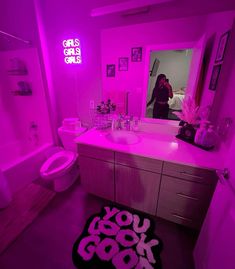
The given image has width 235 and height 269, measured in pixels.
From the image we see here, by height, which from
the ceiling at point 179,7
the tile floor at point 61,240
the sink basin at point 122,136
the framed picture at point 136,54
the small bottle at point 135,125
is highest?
Answer: the ceiling at point 179,7

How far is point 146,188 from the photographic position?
1.24m

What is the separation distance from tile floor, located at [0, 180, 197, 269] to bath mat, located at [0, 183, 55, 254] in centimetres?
7

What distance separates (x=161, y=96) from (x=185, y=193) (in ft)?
3.18

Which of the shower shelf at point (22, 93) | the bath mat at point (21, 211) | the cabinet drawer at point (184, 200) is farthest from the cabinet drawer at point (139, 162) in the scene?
the shower shelf at point (22, 93)

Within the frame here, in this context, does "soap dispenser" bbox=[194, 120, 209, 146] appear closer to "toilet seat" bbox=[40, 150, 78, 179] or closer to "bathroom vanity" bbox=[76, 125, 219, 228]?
"bathroom vanity" bbox=[76, 125, 219, 228]

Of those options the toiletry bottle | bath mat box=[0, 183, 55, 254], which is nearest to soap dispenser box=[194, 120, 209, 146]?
the toiletry bottle

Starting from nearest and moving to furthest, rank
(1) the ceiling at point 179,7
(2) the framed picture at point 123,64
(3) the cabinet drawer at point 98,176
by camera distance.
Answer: (1) the ceiling at point 179,7
(3) the cabinet drawer at point 98,176
(2) the framed picture at point 123,64

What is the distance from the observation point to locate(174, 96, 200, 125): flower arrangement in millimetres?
1271

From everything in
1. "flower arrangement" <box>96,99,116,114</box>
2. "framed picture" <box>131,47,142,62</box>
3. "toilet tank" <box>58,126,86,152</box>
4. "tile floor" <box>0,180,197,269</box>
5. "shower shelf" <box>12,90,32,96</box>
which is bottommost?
"tile floor" <box>0,180,197,269</box>

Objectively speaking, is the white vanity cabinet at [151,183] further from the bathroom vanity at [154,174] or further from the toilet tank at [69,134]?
the toilet tank at [69,134]

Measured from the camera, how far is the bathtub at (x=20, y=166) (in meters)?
1.63

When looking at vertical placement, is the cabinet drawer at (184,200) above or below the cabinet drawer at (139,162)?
below

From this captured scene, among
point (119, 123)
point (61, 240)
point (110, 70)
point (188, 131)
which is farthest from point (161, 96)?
point (61, 240)

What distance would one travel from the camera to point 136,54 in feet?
4.62
